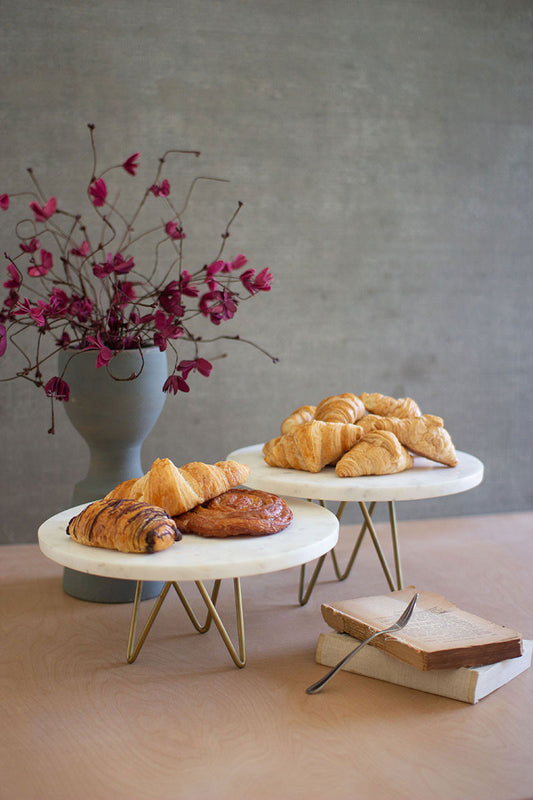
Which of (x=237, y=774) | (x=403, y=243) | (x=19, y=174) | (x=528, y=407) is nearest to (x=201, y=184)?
(x=19, y=174)

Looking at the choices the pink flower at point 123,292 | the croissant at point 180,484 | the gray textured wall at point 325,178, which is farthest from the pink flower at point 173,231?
the gray textured wall at point 325,178

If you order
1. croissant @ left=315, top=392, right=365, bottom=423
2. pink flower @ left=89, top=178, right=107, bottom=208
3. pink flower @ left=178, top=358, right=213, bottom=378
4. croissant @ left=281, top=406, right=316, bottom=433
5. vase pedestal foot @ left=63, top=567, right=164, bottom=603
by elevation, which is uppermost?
pink flower @ left=89, top=178, right=107, bottom=208

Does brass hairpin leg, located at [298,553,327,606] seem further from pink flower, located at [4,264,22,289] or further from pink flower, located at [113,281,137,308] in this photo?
pink flower, located at [4,264,22,289]

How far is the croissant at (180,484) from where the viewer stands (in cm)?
167

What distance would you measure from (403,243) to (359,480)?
5.54ft

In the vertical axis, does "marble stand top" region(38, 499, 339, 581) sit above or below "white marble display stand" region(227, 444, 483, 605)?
below

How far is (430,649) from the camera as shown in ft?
5.50

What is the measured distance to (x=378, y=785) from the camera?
4.58 feet

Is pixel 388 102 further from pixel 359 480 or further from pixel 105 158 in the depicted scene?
pixel 359 480

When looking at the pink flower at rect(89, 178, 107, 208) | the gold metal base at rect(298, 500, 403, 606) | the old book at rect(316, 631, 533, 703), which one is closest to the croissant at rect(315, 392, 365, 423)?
the gold metal base at rect(298, 500, 403, 606)

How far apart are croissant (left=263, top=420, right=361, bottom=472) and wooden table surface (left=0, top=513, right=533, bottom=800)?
0.48m

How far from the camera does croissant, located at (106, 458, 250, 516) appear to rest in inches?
65.6

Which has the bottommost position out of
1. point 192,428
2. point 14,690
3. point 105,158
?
point 14,690

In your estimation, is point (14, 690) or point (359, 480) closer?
point (14, 690)
